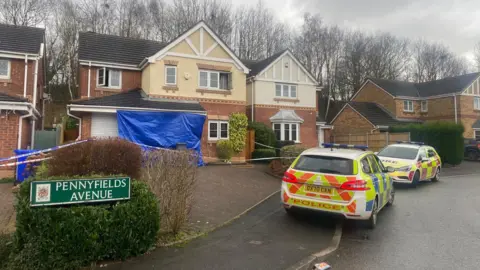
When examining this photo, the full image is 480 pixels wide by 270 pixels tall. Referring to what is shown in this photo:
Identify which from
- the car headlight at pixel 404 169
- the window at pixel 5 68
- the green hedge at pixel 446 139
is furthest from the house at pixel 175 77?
the green hedge at pixel 446 139

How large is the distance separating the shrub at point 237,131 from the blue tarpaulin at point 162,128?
7.87 ft

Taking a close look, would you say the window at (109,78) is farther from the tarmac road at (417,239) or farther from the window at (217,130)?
the tarmac road at (417,239)

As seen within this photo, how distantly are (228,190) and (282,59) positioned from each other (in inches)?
597

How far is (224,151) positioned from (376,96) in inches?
988

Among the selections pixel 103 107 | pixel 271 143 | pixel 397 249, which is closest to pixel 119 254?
pixel 397 249

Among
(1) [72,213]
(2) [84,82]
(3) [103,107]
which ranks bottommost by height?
(1) [72,213]

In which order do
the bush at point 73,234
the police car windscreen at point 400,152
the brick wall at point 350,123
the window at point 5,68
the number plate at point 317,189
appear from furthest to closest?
1. the brick wall at point 350,123
2. the window at point 5,68
3. the police car windscreen at point 400,152
4. the number plate at point 317,189
5. the bush at point 73,234

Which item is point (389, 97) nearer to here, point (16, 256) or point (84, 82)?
point (84, 82)

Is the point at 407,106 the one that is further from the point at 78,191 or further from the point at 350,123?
the point at 78,191

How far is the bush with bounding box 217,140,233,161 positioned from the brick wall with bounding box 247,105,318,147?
4.50 m

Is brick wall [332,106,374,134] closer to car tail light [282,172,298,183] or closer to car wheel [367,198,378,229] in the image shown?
car wheel [367,198,378,229]

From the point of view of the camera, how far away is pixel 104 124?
54.5 feet

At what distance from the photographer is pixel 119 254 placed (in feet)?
15.9

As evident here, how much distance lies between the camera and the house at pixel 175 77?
59.5 feet
